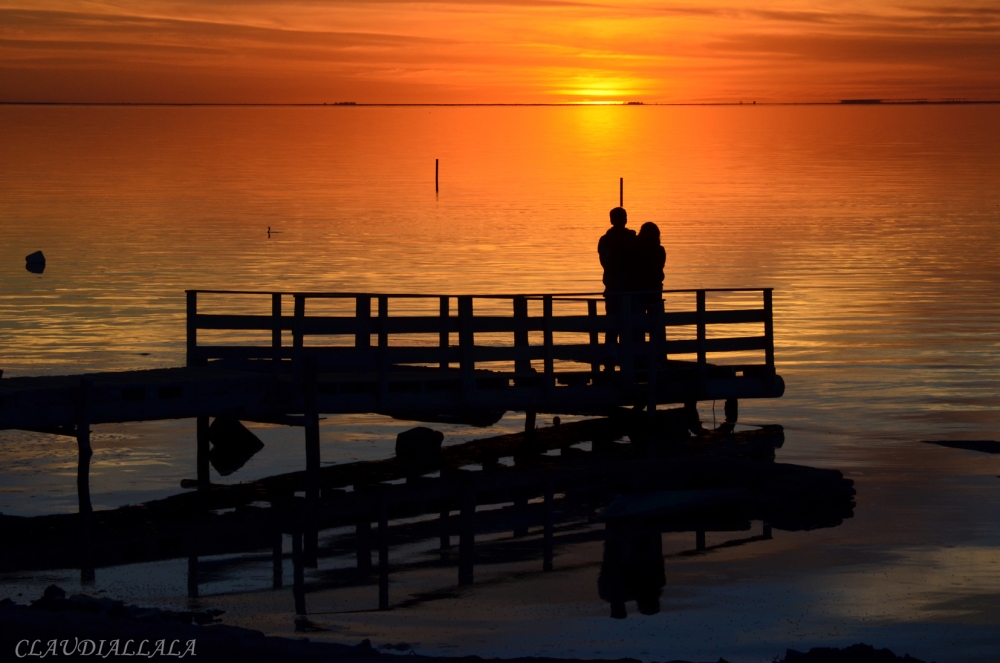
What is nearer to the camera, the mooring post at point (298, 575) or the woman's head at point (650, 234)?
the mooring post at point (298, 575)

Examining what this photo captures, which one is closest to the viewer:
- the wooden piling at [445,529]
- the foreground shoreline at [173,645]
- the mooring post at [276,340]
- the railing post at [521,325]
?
the foreground shoreline at [173,645]

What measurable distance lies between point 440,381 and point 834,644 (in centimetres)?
732

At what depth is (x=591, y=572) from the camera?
39.4 ft

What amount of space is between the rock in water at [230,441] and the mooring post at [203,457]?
92cm

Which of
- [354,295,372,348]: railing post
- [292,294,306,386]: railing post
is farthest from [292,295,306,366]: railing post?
[354,295,372,348]: railing post

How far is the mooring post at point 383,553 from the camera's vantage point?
11.2 meters

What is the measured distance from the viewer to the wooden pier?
14.9 m

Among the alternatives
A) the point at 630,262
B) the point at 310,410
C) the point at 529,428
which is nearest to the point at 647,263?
the point at 630,262

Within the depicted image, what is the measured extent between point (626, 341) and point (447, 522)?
14.1 feet

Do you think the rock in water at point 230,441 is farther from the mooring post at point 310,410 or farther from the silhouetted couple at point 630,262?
the silhouetted couple at point 630,262

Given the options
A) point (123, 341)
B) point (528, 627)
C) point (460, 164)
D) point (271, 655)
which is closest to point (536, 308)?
point (123, 341)

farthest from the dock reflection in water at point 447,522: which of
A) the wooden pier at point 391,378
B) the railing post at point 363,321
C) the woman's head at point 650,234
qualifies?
the woman's head at point 650,234

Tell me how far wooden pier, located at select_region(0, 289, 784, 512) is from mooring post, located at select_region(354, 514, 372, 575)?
1363mm

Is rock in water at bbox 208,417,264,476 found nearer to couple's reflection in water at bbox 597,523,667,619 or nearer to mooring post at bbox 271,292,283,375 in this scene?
mooring post at bbox 271,292,283,375
